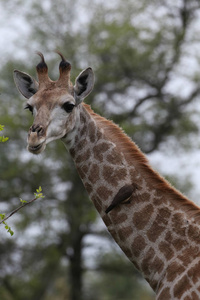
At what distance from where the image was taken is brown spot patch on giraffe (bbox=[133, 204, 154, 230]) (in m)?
7.93

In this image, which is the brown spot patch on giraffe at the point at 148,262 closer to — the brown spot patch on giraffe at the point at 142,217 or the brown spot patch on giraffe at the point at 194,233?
the brown spot patch on giraffe at the point at 142,217

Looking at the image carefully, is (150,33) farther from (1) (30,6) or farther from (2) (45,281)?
(2) (45,281)

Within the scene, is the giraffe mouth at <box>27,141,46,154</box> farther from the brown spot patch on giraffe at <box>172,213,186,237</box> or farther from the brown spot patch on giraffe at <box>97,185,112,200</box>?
the brown spot patch on giraffe at <box>172,213,186,237</box>

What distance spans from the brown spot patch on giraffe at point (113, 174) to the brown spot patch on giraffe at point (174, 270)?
4.46 feet

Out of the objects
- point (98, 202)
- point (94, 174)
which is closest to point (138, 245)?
point (98, 202)

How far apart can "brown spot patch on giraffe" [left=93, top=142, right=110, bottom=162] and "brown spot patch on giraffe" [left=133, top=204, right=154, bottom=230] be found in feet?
3.17

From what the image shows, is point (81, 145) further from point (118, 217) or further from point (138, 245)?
point (138, 245)

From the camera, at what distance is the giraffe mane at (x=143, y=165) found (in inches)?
312

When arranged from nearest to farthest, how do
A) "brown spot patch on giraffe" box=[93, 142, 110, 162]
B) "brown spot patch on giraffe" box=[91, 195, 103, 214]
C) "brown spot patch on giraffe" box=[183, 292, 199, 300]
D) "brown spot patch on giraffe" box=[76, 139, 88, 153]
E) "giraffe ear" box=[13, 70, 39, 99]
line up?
"brown spot patch on giraffe" box=[183, 292, 199, 300] < "brown spot patch on giraffe" box=[91, 195, 103, 214] < "brown spot patch on giraffe" box=[93, 142, 110, 162] < "brown spot patch on giraffe" box=[76, 139, 88, 153] < "giraffe ear" box=[13, 70, 39, 99]

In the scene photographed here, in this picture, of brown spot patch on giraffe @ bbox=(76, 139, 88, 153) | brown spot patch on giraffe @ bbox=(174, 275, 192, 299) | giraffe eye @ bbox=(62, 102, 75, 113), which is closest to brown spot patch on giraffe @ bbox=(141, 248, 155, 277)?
brown spot patch on giraffe @ bbox=(174, 275, 192, 299)

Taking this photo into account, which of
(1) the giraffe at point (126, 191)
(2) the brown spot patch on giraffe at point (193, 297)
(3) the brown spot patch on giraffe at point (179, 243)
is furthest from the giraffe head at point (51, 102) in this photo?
(2) the brown spot patch on giraffe at point (193, 297)

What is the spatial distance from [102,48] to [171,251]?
2906 centimetres

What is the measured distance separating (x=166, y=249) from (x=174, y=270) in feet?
1.04

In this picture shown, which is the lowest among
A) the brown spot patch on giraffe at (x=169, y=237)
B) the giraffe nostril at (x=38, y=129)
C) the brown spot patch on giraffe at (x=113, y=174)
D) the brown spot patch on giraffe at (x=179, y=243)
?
the brown spot patch on giraffe at (x=179, y=243)
